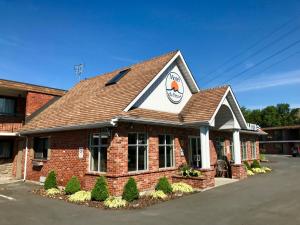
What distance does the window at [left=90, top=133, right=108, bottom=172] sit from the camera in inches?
502

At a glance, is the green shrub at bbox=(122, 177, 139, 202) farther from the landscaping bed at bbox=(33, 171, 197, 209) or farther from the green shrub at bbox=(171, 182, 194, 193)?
the green shrub at bbox=(171, 182, 194, 193)

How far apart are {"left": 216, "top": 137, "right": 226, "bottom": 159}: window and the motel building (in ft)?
1.22

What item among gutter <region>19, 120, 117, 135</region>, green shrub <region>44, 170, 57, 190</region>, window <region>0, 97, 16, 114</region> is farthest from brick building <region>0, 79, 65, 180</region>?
green shrub <region>44, 170, 57, 190</region>

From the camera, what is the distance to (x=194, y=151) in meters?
17.3

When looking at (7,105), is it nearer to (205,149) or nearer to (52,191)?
(52,191)

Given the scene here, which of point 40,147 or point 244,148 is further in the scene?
point 244,148

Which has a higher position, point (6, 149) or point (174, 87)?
point (174, 87)

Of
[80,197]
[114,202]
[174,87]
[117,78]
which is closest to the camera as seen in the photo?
[114,202]

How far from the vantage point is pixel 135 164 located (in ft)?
42.3

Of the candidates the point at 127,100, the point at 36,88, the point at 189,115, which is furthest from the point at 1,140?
the point at 189,115

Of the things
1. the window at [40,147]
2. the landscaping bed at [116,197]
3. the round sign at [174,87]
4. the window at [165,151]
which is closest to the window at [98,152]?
the landscaping bed at [116,197]

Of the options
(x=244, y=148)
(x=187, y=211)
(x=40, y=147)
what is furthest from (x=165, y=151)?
(x=244, y=148)

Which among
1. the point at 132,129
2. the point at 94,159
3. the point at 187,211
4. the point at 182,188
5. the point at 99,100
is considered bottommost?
the point at 187,211

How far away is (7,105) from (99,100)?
956cm
